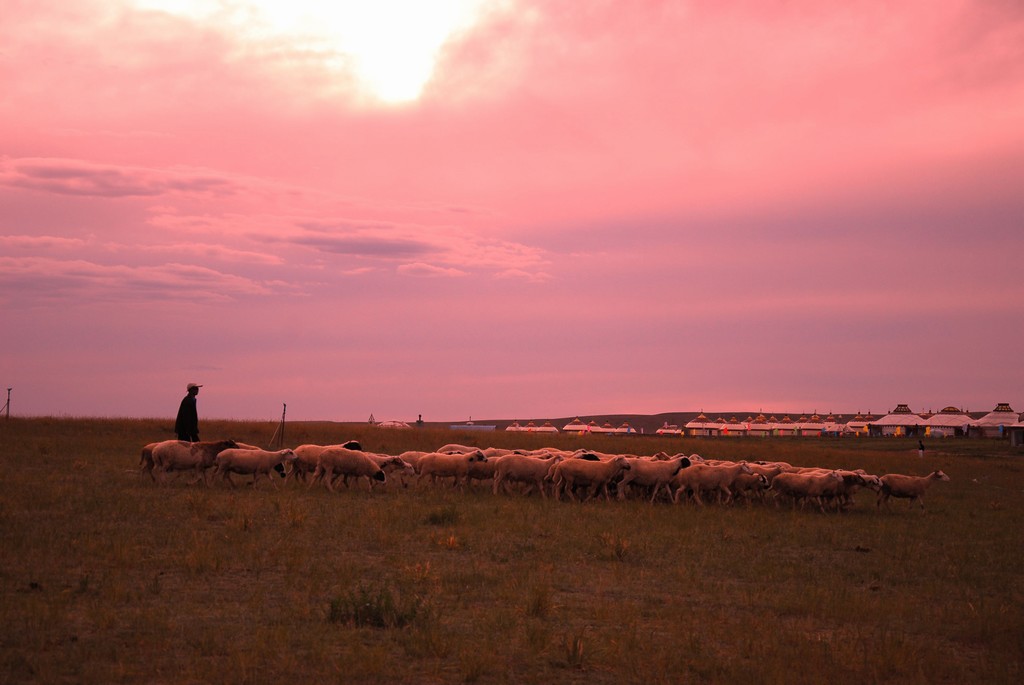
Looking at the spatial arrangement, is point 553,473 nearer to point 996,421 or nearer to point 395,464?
point 395,464

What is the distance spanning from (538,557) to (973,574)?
6844 millimetres

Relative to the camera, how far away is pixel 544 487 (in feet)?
88.7

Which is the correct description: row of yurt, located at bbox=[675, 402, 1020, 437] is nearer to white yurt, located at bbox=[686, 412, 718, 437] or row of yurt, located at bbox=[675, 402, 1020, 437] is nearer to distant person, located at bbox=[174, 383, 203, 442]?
white yurt, located at bbox=[686, 412, 718, 437]

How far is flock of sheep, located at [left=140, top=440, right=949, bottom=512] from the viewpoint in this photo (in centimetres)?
2311

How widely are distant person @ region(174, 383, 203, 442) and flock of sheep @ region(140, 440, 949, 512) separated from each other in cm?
72

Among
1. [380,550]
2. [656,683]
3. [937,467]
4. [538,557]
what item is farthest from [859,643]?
[937,467]

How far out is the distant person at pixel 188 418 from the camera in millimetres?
25359

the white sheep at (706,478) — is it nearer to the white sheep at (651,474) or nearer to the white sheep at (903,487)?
the white sheep at (651,474)

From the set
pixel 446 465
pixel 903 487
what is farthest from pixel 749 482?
pixel 446 465

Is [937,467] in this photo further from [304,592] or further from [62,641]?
[62,641]

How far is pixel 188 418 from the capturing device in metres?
25.5

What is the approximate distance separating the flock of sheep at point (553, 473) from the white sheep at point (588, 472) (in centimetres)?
3

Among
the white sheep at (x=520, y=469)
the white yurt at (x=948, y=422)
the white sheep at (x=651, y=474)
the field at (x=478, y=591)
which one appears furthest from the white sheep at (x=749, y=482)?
the white yurt at (x=948, y=422)

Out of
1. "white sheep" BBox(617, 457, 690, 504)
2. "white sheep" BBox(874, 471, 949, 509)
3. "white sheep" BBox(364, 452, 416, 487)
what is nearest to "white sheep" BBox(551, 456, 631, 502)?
"white sheep" BBox(617, 457, 690, 504)
